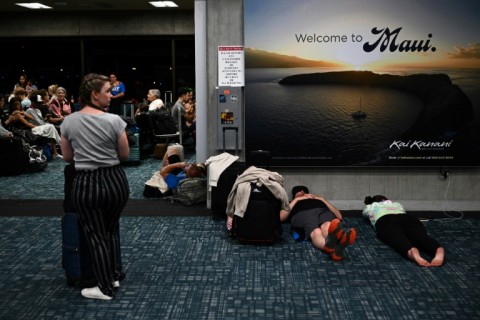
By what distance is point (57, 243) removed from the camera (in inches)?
195

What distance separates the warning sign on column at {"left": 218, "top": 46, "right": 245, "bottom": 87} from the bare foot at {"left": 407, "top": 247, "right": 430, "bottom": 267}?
2458mm

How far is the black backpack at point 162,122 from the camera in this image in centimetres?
998

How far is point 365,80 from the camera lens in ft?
19.1

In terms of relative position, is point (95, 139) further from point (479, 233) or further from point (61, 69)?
point (61, 69)

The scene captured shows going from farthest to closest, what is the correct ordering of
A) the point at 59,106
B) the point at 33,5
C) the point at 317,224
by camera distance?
the point at 33,5
the point at 59,106
the point at 317,224

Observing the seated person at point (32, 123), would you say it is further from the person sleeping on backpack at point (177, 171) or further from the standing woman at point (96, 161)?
the standing woman at point (96, 161)

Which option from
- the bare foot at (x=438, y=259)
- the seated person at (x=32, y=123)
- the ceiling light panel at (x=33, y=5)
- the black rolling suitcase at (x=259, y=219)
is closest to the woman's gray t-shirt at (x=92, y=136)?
the black rolling suitcase at (x=259, y=219)

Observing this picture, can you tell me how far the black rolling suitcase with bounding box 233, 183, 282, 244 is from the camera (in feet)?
16.0

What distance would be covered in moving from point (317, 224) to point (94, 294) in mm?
2130

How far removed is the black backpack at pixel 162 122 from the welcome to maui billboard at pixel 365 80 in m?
4.36

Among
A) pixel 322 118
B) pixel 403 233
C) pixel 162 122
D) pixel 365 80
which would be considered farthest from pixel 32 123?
pixel 403 233

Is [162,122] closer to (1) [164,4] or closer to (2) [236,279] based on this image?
(1) [164,4]

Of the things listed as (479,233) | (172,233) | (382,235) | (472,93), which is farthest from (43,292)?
(472,93)

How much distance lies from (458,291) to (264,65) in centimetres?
298
